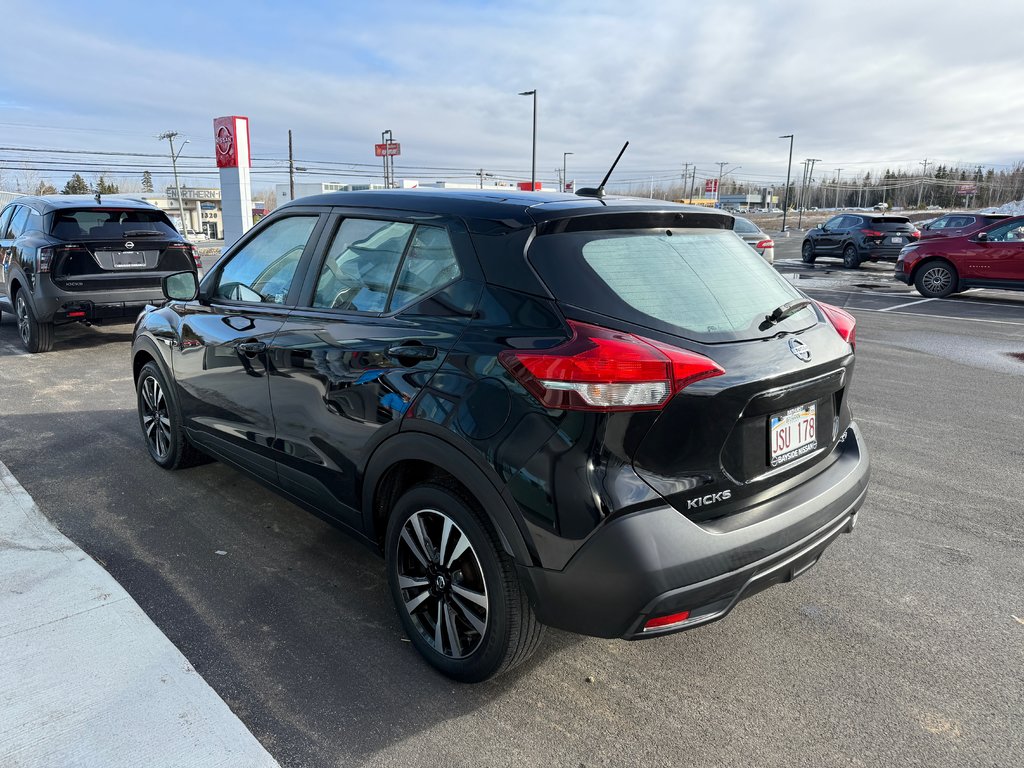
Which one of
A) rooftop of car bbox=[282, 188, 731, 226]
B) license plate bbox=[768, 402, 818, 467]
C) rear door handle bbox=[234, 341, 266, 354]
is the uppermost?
rooftop of car bbox=[282, 188, 731, 226]

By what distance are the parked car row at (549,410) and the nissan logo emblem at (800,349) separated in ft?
0.05

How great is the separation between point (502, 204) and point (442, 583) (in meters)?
1.42

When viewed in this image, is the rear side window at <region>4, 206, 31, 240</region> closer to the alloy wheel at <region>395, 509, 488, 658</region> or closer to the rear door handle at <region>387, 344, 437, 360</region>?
the rear door handle at <region>387, 344, 437, 360</region>

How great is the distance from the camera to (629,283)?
94.6 inches

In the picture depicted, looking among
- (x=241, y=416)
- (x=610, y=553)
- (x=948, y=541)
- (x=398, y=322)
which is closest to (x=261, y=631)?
(x=241, y=416)

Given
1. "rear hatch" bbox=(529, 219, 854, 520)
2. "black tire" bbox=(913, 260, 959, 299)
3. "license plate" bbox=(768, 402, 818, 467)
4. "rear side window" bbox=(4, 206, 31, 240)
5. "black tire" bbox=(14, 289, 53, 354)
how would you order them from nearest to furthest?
"rear hatch" bbox=(529, 219, 854, 520), "license plate" bbox=(768, 402, 818, 467), "black tire" bbox=(14, 289, 53, 354), "rear side window" bbox=(4, 206, 31, 240), "black tire" bbox=(913, 260, 959, 299)

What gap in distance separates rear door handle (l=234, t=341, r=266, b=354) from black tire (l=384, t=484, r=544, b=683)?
1195 millimetres

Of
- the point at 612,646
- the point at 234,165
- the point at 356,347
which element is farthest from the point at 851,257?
the point at 356,347

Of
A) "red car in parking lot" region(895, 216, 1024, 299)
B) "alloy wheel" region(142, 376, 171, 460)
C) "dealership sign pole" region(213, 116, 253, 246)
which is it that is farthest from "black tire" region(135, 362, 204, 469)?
"dealership sign pole" region(213, 116, 253, 246)

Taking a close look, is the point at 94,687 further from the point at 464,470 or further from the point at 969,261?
the point at 969,261

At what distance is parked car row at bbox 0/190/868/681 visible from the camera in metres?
2.13

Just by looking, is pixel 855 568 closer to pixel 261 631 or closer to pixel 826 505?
pixel 826 505

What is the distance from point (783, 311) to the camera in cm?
273

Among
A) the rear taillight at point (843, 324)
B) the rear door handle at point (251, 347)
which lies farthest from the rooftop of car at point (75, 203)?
the rear taillight at point (843, 324)
